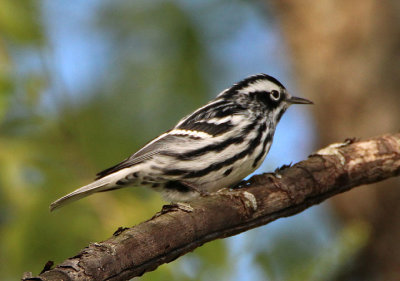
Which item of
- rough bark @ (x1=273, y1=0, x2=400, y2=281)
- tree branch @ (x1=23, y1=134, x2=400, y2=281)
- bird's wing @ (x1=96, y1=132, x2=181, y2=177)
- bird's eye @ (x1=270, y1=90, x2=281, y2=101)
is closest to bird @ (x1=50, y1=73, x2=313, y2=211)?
bird's wing @ (x1=96, y1=132, x2=181, y2=177)

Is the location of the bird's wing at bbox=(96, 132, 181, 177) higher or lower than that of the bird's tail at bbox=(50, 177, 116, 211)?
higher

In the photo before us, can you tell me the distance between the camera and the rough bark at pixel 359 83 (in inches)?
217

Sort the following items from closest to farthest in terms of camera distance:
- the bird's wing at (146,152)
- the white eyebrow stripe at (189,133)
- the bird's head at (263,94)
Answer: the bird's wing at (146,152) → the white eyebrow stripe at (189,133) → the bird's head at (263,94)

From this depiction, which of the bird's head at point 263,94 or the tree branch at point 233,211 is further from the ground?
the bird's head at point 263,94

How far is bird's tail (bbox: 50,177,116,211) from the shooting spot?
313 cm

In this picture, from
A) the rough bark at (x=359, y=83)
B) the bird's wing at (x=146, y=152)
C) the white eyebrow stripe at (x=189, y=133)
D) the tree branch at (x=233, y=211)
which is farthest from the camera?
the rough bark at (x=359, y=83)

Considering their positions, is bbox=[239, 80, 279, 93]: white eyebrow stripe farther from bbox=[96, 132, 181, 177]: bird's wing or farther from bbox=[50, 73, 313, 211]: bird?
bbox=[96, 132, 181, 177]: bird's wing

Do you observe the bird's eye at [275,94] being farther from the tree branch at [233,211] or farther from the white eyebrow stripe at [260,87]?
the tree branch at [233,211]

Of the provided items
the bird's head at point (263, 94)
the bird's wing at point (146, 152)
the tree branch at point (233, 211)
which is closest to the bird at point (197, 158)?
the bird's wing at point (146, 152)

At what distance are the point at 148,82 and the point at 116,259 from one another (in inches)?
164

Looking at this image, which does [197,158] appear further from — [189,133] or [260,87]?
[260,87]

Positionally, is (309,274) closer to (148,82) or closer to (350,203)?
(350,203)

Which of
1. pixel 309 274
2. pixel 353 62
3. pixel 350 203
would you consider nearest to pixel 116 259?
pixel 309 274

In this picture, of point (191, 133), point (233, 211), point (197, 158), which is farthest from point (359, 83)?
point (233, 211)
